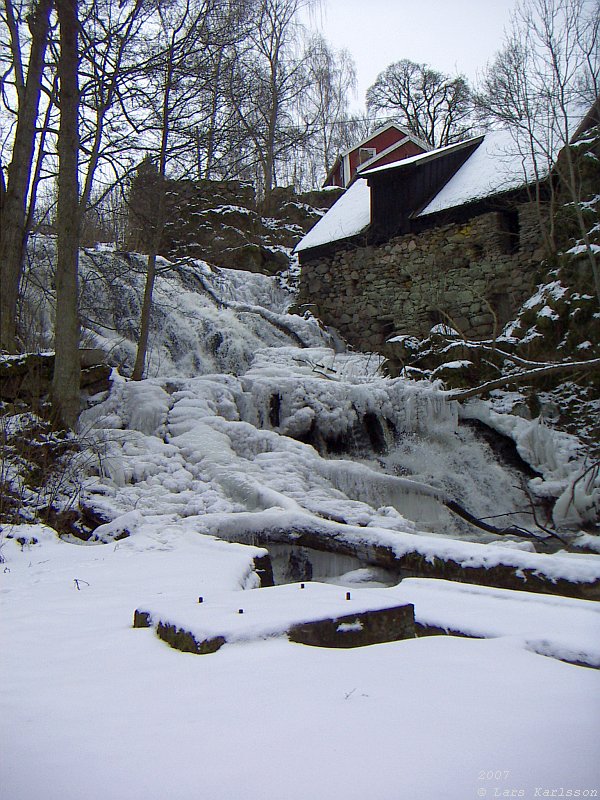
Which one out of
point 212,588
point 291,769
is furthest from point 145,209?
point 291,769

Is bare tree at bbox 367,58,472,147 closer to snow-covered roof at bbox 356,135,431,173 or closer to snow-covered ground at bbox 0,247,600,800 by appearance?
snow-covered roof at bbox 356,135,431,173

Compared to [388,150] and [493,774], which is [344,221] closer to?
[388,150]

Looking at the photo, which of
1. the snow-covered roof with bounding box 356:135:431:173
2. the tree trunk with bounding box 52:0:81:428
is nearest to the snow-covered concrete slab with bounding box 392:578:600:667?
the tree trunk with bounding box 52:0:81:428

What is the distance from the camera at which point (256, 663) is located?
2064 mm

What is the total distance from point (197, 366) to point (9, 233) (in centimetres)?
423

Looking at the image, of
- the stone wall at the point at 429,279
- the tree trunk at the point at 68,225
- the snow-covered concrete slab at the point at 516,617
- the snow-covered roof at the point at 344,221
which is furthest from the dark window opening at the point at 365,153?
the snow-covered concrete slab at the point at 516,617

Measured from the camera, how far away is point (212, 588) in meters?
3.45

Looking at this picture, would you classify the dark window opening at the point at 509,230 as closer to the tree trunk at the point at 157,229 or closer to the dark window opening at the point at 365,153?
the tree trunk at the point at 157,229

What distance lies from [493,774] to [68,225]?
8.26 metres

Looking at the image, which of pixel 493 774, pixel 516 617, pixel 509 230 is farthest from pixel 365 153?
pixel 493 774

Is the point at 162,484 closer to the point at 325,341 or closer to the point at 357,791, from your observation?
the point at 357,791

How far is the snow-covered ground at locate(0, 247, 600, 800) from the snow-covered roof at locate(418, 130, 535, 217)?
8.38 metres

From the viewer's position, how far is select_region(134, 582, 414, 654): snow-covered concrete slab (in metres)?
2.29

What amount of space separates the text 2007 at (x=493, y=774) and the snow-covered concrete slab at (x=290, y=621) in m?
1.01
